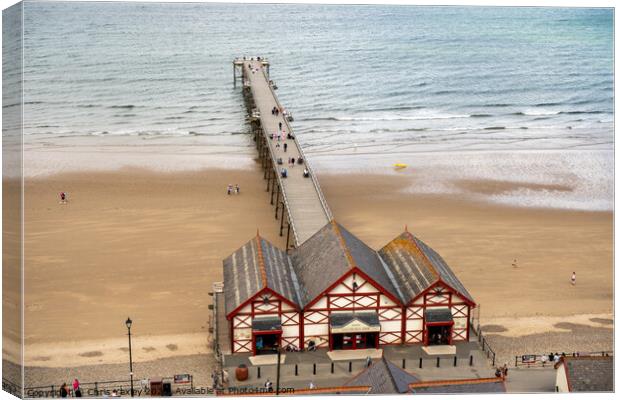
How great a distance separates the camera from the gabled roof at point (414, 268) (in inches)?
1184

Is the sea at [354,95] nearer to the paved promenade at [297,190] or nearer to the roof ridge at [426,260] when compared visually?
the paved promenade at [297,190]

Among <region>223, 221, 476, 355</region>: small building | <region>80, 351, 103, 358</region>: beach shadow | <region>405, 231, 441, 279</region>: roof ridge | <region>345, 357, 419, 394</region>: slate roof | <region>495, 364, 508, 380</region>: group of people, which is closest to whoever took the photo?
<region>345, 357, 419, 394</region>: slate roof

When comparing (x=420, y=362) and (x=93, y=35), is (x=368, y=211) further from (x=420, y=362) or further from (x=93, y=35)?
(x=93, y=35)

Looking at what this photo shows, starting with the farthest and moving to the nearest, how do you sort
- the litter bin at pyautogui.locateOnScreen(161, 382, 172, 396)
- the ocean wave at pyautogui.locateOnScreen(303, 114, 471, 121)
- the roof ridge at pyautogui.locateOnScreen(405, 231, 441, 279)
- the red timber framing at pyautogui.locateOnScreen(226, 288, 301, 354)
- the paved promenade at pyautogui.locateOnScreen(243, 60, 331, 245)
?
1. the ocean wave at pyautogui.locateOnScreen(303, 114, 471, 121)
2. the paved promenade at pyautogui.locateOnScreen(243, 60, 331, 245)
3. the roof ridge at pyautogui.locateOnScreen(405, 231, 441, 279)
4. the red timber framing at pyautogui.locateOnScreen(226, 288, 301, 354)
5. the litter bin at pyautogui.locateOnScreen(161, 382, 172, 396)

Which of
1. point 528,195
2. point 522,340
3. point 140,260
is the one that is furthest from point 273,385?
point 528,195

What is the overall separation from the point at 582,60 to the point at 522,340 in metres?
62.8

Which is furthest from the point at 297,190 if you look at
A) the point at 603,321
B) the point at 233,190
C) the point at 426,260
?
the point at 603,321

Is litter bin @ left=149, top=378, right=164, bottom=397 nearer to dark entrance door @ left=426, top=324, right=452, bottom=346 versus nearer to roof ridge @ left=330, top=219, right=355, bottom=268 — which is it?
roof ridge @ left=330, top=219, right=355, bottom=268

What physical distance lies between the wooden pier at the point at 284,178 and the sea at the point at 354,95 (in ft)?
8.87

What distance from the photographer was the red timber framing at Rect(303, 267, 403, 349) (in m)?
29.4

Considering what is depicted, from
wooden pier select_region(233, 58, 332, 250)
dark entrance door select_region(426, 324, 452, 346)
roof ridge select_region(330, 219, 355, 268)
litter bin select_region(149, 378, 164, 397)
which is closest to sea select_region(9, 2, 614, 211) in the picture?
wooden pier select_region(233, 58, 332, 250)

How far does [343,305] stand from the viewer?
2969 cm

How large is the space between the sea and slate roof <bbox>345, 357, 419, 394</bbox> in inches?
508

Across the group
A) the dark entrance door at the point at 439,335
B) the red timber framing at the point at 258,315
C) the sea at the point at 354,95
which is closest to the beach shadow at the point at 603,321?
the dark entrance door at the point at 439,335
